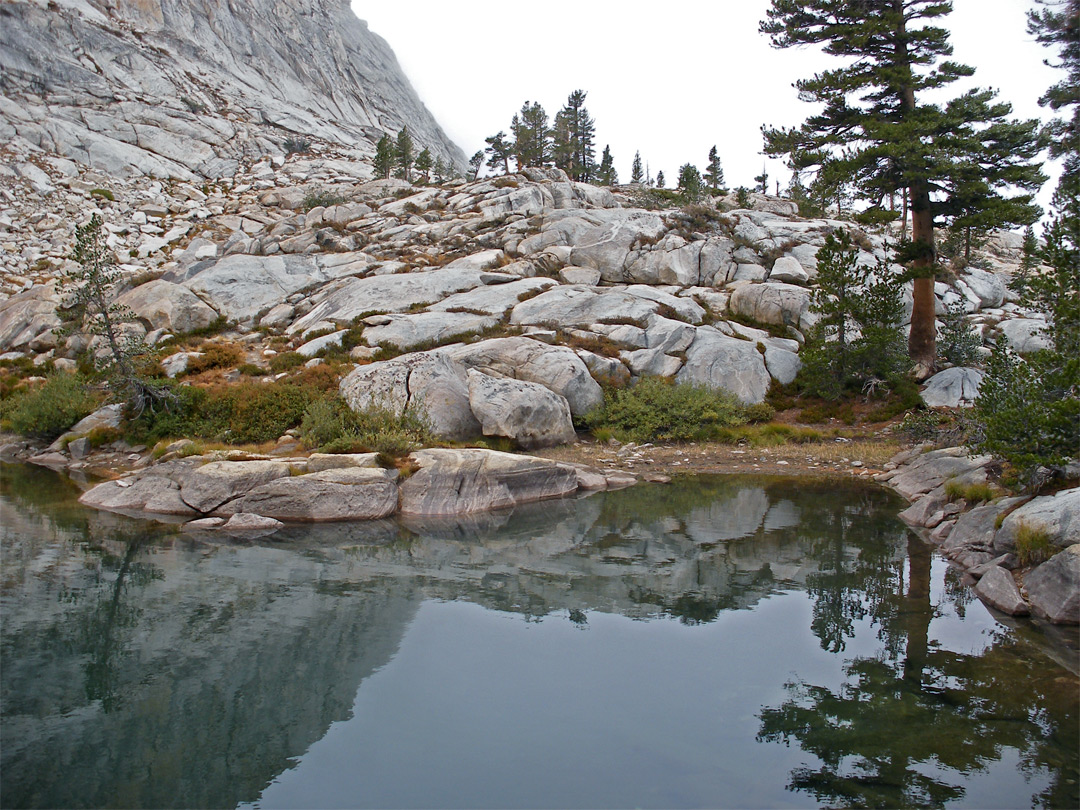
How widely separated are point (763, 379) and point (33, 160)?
58.1 meters

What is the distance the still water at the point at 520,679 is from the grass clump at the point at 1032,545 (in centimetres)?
109

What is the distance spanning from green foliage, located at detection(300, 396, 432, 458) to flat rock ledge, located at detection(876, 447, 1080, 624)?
12.9m

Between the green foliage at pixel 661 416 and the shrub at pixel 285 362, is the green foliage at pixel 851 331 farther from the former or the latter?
the shrub at pixel 285 362

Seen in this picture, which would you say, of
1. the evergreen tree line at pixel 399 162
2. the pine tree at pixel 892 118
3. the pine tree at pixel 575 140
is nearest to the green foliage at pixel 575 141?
the pine tree at pixel 575 140

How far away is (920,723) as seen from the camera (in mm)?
6535

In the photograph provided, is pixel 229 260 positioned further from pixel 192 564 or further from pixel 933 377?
pixel 933 377

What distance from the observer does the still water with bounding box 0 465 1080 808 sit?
5691mm

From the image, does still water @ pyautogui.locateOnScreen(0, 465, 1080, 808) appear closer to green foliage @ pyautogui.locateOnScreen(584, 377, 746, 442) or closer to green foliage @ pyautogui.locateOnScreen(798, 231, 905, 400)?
green foliage @ pyautogui.locateOnScreen(584, 377, 746, 442)

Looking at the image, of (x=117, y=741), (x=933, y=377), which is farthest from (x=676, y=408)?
(x=117, y=741)

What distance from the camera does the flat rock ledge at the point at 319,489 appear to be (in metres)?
15.1

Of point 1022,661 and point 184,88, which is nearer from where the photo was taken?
point 1022,661

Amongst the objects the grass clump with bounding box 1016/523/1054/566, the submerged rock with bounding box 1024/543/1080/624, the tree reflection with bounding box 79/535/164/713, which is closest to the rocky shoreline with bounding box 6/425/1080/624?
the grass clump with bounding box 1016/523/1054/566

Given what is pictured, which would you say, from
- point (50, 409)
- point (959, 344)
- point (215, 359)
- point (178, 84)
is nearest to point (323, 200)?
point (215, 359)

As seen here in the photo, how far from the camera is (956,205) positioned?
82.6ft
